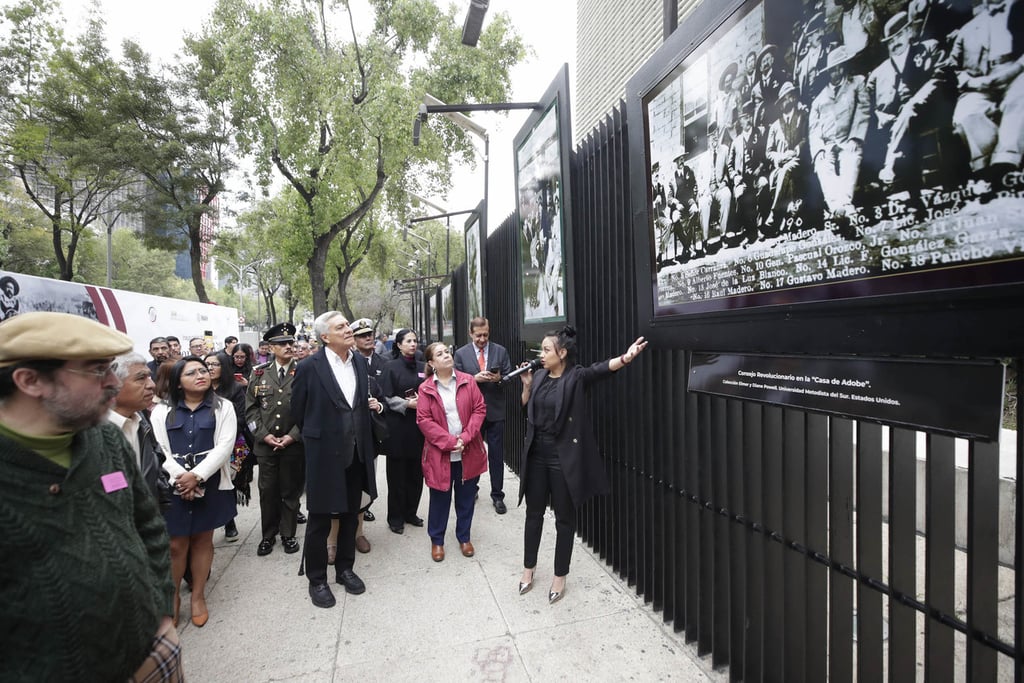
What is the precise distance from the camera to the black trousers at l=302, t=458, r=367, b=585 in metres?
3.81

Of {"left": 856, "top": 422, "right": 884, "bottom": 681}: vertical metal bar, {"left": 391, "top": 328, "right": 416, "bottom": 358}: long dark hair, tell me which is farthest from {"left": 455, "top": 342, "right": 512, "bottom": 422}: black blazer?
{"left": 856, "top": 422, "right": 884, "bottom": 681}: vertical metal bar

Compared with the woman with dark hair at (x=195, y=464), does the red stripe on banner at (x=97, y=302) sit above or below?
above

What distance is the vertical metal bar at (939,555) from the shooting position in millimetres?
1692

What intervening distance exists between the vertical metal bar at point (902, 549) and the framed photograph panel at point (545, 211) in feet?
8.75

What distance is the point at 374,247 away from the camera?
29531 millimetres

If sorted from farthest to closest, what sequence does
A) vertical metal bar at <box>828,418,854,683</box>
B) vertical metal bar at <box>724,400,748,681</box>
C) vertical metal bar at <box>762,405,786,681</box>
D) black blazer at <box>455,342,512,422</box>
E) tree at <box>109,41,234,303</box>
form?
tree at <box>109,41,234,303</box> < black blazer at <box>455,342,512,422</box> < vertical metal bar at <box>724,400,748,681</box> < vertical metal bar at <box>762,405,786,681</box> < vertical metal bar at <box>828,418,854,683</box>

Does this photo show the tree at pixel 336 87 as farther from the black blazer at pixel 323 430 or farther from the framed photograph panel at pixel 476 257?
the black blazer at pixel 323 430

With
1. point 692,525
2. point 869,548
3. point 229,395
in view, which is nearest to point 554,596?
point 692,525

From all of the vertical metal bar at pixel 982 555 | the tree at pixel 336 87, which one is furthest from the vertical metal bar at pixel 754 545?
the tree at pixel 336 87

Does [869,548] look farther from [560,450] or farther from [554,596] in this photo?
[554,596]

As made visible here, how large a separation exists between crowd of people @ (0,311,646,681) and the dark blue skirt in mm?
13

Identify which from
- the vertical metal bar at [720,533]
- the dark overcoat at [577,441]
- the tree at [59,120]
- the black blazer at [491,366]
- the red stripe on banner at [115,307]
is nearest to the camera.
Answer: the vertical metal bar at [720,533]

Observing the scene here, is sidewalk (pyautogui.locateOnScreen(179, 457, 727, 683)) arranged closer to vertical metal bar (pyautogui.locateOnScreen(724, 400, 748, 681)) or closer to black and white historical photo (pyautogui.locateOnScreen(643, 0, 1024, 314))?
vertical metal bar (pyautogui.locateOnScreen(724, 400, 748, 681))

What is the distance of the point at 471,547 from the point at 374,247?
27137 mm
